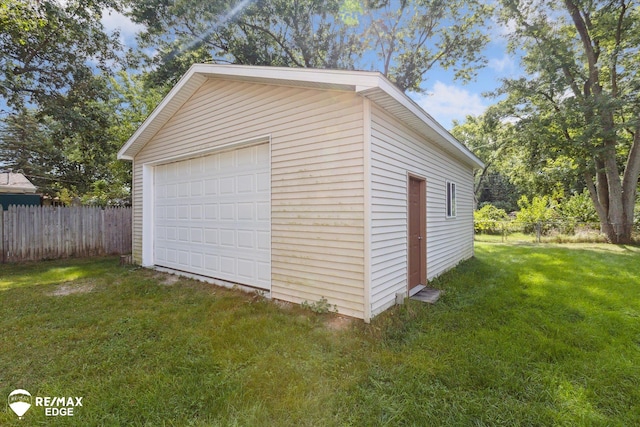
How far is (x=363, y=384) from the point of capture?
97.1 inches

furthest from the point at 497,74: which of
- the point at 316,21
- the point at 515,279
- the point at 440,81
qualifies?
the point at 515,279

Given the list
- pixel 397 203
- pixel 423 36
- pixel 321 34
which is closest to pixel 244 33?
pixel 321 34

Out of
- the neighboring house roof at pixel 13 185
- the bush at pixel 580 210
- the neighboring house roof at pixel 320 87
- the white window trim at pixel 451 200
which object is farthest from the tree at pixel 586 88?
the neighboring house roof at pixel 13 185

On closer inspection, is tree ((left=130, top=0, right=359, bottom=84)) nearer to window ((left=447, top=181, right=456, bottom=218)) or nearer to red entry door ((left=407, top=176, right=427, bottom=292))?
window ((left=447, top=181, right=456, bottom=218))

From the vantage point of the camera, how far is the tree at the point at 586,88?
10828mm

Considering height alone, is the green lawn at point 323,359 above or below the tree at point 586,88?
below

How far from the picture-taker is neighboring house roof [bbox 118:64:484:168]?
11.6 ft

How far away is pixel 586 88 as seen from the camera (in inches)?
476

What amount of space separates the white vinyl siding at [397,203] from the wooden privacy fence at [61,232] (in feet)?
31.3

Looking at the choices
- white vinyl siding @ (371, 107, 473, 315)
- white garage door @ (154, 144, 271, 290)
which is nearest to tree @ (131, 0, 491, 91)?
white garage door @ (154, 144, 271, 290)

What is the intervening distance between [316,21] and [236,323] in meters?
12.4

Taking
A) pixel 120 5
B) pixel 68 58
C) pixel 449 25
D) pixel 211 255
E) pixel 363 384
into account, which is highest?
pixel 449 25

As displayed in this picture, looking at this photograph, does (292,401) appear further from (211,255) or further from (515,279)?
(515,279)

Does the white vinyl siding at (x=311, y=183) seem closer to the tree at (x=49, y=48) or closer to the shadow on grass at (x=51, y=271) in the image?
the shadow on grass at (x=51, y=271)
